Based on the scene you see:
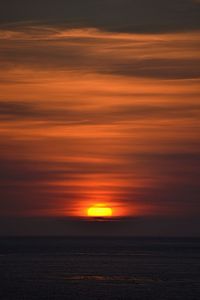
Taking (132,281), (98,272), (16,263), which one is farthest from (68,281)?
(16,263)

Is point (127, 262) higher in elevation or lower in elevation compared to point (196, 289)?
higher

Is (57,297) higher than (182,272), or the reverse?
(182,272)

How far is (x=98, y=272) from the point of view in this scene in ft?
235

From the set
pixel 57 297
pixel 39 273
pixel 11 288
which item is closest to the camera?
pixel 57 297

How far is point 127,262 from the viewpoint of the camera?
87250 mm

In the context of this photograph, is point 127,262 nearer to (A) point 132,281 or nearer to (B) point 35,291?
(A) point 132,281

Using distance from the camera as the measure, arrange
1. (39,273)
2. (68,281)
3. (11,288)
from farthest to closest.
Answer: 1. (39,273)
2. (68,281)
3. (11,288)

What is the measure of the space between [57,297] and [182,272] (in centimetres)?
2198

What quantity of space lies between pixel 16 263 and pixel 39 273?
46.5 ft

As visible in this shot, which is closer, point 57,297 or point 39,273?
point 57,297

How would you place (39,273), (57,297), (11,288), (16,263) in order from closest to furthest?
(57,297)
(11,288)
(39,273)
(16,263)

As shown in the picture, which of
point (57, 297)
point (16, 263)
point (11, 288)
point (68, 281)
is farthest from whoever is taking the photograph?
point (16, 263)

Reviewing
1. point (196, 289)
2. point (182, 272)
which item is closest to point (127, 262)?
point (182, 272)

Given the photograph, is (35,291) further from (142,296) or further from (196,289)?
(196,289)
